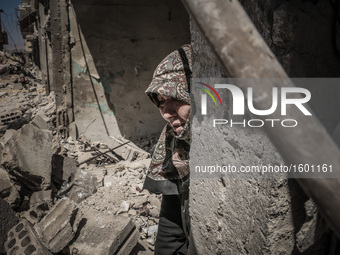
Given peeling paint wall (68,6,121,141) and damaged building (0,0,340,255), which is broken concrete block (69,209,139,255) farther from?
peeling paint wall (68,6,121,141)

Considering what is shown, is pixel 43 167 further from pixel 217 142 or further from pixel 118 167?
pixel 217 142

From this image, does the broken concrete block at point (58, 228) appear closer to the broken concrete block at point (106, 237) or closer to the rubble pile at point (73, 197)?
the rubble pile at point (73, 197)

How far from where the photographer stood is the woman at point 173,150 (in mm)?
1559

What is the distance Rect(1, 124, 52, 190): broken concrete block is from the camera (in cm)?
385

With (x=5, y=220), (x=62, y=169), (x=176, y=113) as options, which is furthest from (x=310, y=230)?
(x=62, y=169)

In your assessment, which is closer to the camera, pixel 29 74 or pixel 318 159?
pixel 318 159

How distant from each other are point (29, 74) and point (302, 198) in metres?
23.8

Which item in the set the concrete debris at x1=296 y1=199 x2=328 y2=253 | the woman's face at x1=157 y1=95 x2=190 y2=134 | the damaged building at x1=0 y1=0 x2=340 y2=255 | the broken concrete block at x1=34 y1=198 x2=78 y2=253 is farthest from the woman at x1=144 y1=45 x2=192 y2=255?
the broken concrete block at x1=34 y1=198 x2=78 y2=253

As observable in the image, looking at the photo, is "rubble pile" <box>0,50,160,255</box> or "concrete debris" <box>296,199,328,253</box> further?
"rubble pile" <box>0,50,160,255</box>

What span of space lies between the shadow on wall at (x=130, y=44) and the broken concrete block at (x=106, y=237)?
11.3ft

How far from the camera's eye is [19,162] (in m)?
3.82

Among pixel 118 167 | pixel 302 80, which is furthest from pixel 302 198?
pixel 118 167

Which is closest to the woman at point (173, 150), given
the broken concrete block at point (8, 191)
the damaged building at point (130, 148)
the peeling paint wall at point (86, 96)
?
the damaged building at point (130, 148)

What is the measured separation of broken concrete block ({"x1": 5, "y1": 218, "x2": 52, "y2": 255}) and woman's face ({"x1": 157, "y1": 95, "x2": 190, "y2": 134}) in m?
2.20
